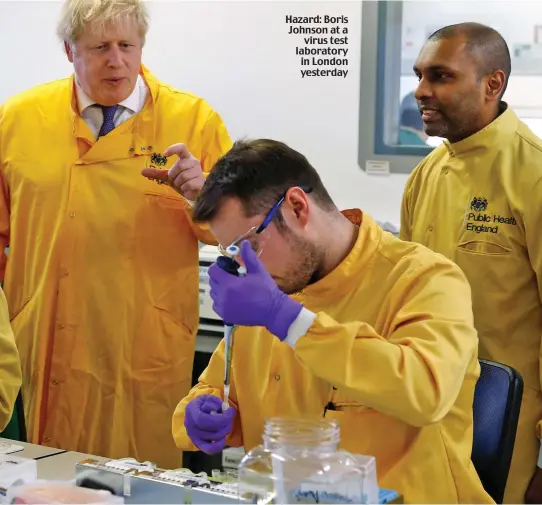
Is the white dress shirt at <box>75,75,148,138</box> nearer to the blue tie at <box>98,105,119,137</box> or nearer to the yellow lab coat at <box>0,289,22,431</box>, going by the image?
the blue tie at <box>98,105,119,137</box>

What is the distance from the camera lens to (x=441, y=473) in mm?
1433

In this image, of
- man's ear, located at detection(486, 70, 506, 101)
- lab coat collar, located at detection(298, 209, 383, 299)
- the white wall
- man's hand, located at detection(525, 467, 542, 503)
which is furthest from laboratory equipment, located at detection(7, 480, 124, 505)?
the white wall

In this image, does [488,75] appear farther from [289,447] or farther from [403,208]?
[289,447]

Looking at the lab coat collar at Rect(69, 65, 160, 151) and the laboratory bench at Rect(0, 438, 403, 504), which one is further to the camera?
the lab coat collar at Rect(69, 65, 160, 151)

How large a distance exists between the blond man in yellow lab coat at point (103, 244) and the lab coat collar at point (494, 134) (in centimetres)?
68

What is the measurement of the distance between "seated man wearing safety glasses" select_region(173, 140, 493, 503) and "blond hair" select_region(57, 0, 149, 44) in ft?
2.78

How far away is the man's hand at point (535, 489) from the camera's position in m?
1.95

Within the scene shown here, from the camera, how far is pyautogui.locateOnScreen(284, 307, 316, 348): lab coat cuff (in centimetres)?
132

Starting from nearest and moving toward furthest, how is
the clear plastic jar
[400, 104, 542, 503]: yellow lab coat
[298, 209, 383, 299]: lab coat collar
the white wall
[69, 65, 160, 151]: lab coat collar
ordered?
the clear plastic jar
[298, 209, 383, 299]: lab coat collar
[400, 104, 542, 503]: yellow lab coat
[69, 65, 160, 151]: lab coat collar
the white wall

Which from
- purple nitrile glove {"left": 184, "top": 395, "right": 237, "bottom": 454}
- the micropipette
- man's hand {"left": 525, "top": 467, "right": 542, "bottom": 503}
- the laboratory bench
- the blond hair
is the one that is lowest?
man's hand {"left": 525, "top": 467, "right": 542, "bottom": 503}

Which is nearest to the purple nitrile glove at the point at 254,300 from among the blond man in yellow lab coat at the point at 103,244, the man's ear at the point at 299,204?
the man's ear at the point at 299,204

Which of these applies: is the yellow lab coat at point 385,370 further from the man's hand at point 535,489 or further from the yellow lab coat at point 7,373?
the man's hand at point 535,489

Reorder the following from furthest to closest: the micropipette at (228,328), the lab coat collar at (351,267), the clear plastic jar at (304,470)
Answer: the lab coat collar at (351,267), the micropipette at (228,328), the clear plastic jar at (304,470)

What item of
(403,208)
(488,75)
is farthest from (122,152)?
(488,75)
